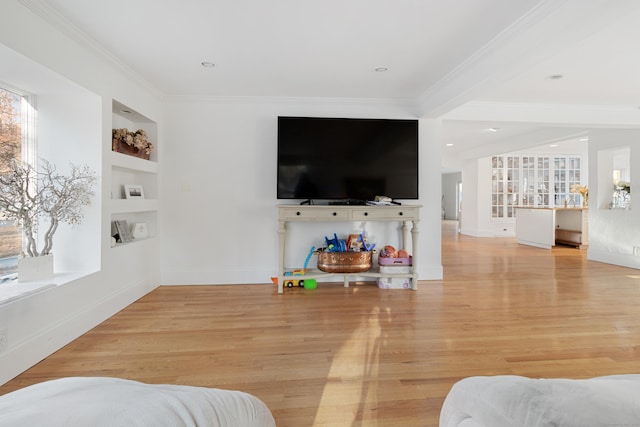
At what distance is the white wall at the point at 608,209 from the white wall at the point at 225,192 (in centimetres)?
444

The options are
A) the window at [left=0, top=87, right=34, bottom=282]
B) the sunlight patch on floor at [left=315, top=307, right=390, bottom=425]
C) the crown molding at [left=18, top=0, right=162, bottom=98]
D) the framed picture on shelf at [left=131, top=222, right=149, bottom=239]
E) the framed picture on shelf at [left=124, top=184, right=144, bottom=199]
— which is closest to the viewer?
the sunlight patch on floor at [left=315, top=307, right=390, bottom=425]

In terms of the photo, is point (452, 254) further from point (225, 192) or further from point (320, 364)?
point (320, 364)

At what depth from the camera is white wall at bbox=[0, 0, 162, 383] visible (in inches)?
A: 74.9

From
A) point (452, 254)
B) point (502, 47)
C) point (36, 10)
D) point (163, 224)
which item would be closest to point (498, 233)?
point (452, 254)

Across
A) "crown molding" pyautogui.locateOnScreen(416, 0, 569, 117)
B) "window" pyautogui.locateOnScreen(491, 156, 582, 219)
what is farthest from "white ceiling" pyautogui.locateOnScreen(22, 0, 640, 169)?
"window" pyautogui.locateOnScreen(491, 156, 582, 219)

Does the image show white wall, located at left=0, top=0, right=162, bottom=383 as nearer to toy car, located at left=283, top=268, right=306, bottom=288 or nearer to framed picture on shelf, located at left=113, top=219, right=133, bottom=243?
framed picture on shelf, located at left=113, top=219, right=133, bottom=243

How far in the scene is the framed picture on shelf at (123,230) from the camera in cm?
316

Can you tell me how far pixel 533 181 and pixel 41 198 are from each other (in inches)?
413

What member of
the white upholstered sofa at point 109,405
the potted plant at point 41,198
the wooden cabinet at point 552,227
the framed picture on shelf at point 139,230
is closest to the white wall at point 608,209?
the wooden cabinet at point 552,227

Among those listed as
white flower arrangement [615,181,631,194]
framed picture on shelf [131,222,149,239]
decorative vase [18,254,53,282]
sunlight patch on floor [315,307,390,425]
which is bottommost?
sunlight patch on floor [315,307,390,425]

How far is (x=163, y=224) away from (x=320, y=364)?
9.08 feet

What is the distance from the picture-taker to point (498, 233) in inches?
353

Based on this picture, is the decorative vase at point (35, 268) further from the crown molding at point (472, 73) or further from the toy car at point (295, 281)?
the crown molding at point (472, 73)

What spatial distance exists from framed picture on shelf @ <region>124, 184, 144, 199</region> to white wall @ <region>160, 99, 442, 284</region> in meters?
0.34
